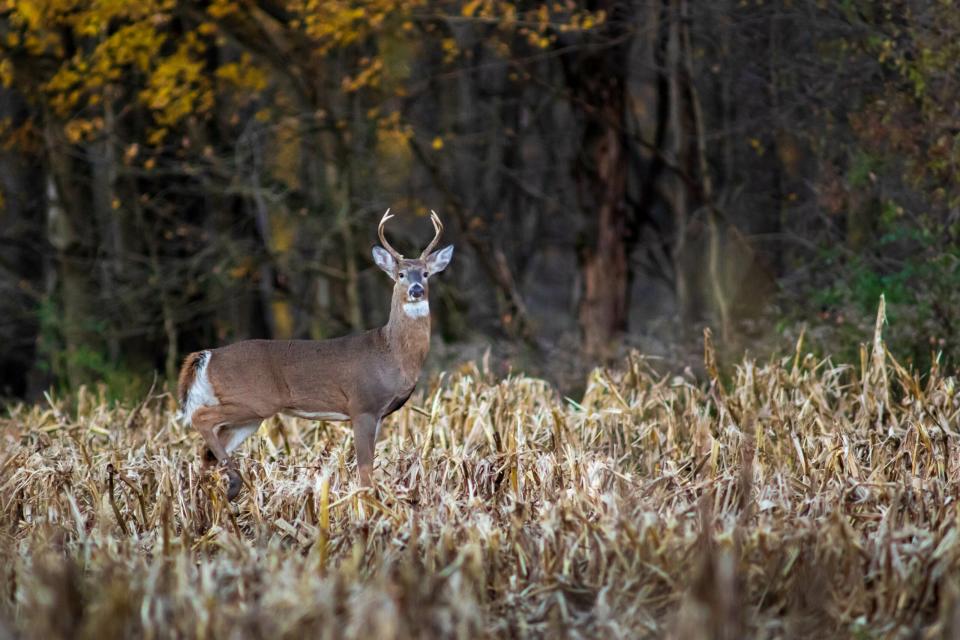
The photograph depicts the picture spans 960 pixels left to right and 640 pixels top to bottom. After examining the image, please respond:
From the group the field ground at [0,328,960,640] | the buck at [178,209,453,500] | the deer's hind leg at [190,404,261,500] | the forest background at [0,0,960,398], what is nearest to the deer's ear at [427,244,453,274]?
the buck at [178,209,453,500]

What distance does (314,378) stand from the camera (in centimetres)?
761

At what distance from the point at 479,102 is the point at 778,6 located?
22.7 feet

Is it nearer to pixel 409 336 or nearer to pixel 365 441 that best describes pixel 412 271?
pixel 409 336

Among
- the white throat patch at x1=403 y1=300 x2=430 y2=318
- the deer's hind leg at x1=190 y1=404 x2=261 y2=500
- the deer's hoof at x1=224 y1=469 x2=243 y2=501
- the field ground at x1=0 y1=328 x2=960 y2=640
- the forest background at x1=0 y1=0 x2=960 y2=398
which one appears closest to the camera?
the field ground at x1=0 y1=328 x2=960 y2=640

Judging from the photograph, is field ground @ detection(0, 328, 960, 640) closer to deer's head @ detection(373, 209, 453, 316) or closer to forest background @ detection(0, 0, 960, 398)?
deer's head @ detection(373, 209, 453, 316)

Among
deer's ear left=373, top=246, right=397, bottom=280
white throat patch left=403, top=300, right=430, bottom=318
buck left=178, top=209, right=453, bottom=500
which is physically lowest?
buck left=178, top=209, right=453, bottom=500

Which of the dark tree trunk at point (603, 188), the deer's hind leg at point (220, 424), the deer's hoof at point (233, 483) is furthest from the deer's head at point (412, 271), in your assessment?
the dark tree trunk at point (603, 188)

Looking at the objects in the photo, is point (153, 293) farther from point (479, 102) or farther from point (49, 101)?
point (479, 102)

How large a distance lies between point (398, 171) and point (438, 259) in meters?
10.2

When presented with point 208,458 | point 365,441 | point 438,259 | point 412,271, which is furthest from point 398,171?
point 365,441

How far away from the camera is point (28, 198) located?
17984mm

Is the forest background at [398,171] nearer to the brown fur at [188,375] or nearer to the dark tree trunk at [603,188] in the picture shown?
the dark tree trunk at [603,188]

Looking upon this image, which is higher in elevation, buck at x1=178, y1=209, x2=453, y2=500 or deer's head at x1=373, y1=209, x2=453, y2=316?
deer's head at x1=373, y1=209, x2=453, y2=316

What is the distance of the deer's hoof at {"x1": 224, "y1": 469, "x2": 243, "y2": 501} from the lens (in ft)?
24.2
